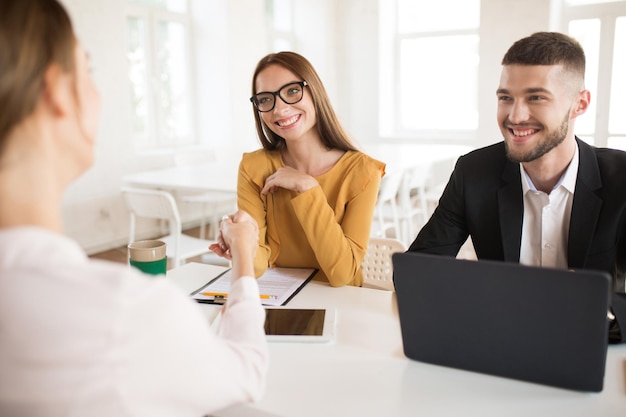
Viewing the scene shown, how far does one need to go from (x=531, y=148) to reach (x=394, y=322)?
61 centimetres

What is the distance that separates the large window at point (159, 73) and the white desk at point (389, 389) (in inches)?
190

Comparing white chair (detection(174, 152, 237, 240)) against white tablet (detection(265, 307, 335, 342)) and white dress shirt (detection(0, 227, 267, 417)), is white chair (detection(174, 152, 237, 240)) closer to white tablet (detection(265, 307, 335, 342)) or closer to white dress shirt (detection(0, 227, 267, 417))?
white tablet (detection(265, 307, 335, 342))

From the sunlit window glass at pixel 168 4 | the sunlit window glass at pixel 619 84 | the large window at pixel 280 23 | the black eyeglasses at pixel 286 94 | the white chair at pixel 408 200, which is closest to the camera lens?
the black eyeglasses at pixel 286 94

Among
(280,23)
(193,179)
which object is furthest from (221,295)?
(280,23)

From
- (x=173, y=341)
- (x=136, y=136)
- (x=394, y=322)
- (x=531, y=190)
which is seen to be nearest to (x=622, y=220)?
(x=531, y=190)

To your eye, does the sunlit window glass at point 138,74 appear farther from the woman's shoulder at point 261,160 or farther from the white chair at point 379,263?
the white chair at point 379,263

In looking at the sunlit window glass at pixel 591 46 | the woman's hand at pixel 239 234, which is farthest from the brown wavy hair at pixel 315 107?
the sunlit window glass at pixel 591 46

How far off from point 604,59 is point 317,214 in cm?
591

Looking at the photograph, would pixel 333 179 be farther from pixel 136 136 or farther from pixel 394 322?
pixel 136 136

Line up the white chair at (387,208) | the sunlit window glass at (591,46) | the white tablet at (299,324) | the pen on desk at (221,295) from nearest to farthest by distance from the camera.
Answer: the white tablet at (299,324) < the pen on desk at (221,295) < the white chair at (387,208) < the sunlit window glass at (591,46)

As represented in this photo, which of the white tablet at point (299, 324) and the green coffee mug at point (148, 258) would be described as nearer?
the white tablet at point (299, 324)

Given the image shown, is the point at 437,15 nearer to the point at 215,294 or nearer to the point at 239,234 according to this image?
the point at 215,294

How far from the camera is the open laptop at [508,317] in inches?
35.6

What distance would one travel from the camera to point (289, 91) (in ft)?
6.04
